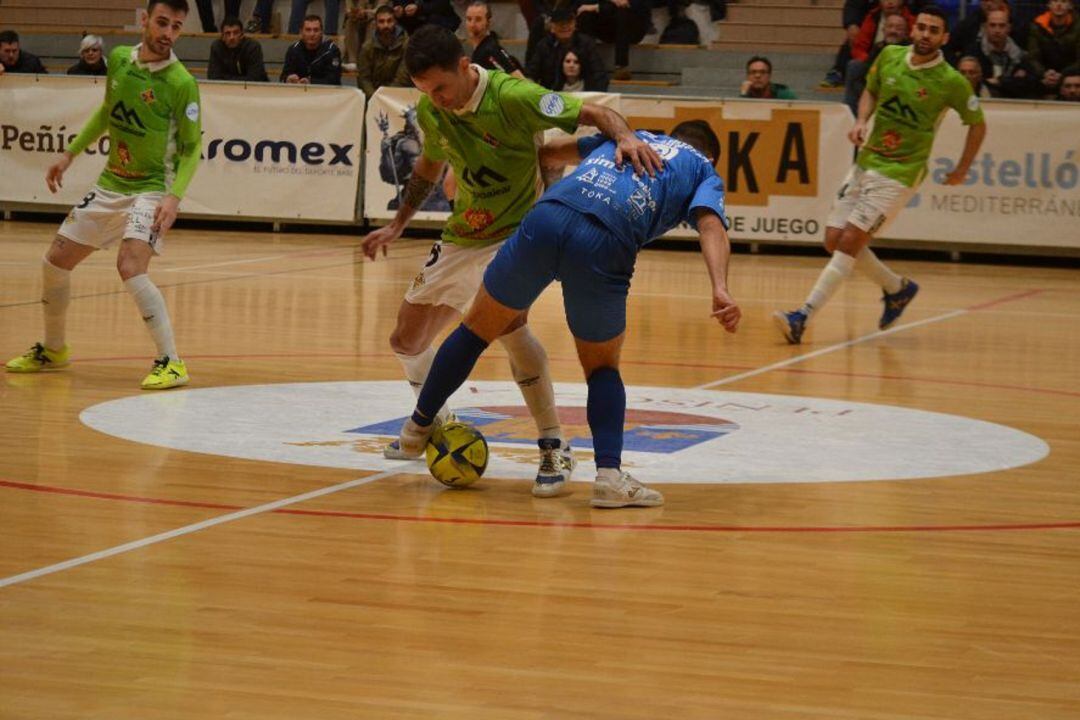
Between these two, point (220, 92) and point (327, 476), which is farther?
point (220, 92)

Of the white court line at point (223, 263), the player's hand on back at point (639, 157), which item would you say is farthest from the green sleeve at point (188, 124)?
the white court line at point (223, 263)

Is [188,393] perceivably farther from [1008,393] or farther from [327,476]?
[1008,393]

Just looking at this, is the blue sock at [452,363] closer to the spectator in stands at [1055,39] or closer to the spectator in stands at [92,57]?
the spectator in stands at [1055,39]

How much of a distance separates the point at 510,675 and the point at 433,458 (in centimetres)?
251

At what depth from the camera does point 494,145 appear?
6.91 m

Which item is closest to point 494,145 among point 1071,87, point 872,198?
point 872,198

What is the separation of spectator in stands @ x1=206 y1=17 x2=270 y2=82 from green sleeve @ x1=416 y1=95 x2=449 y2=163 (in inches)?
577

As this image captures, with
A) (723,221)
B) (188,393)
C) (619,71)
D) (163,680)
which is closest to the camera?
(163,680)

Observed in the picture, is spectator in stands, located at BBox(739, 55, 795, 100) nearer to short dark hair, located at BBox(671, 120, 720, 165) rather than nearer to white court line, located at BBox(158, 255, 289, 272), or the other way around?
white court line, located at BBox(158, 255, 289, 272)

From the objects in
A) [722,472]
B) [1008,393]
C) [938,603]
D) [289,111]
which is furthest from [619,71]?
[938,603]

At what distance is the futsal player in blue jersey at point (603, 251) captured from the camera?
6336mm

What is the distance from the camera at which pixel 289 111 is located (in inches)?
784

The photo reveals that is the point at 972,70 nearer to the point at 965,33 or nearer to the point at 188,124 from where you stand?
the point at 965,33

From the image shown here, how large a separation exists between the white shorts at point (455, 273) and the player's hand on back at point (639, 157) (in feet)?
3.23
